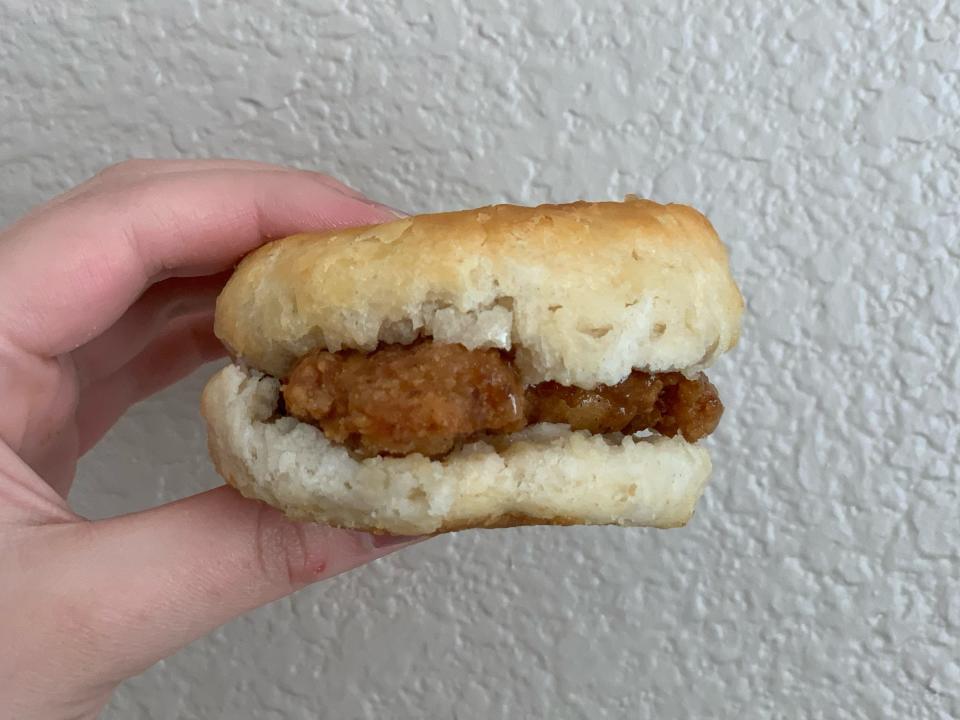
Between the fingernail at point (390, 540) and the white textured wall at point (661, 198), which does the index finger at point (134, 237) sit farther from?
the fingernail at point (390, 540)

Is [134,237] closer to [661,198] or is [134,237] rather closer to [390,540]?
[390,540]

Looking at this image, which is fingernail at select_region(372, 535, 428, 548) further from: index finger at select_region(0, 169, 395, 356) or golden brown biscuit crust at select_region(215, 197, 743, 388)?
index finger at select_region(0, 169, 395, 356)

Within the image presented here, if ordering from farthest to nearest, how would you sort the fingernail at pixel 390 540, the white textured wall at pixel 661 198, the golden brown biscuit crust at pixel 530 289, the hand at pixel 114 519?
the white textured wall at pixel 661 198 → the fingernail at pixel 390 540 → the hand at pixel 114 519 → the golden brown biscuit crust at pixel 530 289

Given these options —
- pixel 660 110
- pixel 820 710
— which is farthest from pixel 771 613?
pixel 660 110

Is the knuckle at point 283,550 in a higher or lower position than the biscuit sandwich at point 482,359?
lower

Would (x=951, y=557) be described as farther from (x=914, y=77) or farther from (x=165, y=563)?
(x=165, y=563)

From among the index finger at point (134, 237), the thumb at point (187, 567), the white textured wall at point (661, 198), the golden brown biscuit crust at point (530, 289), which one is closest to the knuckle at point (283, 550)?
the thumb at point (187, 567)

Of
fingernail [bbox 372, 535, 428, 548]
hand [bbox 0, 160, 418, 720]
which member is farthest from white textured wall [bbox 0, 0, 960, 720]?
fingernail [bbox 372, 535, 428, 548]
